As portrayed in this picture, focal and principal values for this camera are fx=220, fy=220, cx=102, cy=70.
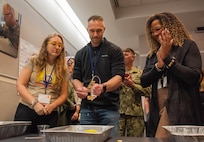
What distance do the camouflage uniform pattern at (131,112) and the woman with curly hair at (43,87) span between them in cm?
66

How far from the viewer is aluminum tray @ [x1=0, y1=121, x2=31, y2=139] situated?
0.91 meters

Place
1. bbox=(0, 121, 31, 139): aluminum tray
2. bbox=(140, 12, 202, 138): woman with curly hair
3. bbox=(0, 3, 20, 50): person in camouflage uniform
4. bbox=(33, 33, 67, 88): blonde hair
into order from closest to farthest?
bbox=(0, 121, 31, 139): aluminum tray → bbox=(140, 12, 202, 138): woman with curly hair → bbox=(33, 33, 67, 88): blonde hair → bbox=(0, 3, 20, 50): person in camouflage uniform

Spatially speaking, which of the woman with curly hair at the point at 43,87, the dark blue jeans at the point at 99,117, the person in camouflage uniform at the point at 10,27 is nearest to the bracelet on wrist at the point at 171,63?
the dark blue jeans at the point at 99,117

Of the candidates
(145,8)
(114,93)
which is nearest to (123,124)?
(114,93)

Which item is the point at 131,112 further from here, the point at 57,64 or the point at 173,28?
the point at 173,28

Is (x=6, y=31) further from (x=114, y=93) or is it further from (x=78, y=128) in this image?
(x=78, y=128)

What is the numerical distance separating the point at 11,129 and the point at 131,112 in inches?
45.7

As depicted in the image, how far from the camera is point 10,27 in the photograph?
1.92 m

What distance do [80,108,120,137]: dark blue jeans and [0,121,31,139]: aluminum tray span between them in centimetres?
40

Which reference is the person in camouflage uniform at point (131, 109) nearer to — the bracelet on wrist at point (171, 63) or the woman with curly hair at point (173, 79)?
the woman with curly hair at point (173, 79)

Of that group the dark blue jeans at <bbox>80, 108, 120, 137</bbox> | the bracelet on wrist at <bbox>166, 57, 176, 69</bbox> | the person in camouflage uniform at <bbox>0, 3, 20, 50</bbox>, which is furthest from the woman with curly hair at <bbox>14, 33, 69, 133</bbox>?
the bracelet on wrist at <bbox>166, 57, 176, 69</bbox>

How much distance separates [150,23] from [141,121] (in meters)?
0.99

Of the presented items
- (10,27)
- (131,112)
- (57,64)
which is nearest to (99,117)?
(57,64)

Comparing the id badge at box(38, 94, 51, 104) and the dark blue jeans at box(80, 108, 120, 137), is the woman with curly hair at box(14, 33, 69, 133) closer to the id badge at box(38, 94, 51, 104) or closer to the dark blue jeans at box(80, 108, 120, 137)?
the id badge at box(38, 94, 51, 104)
